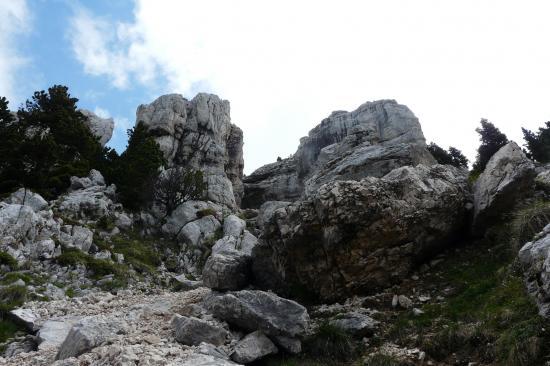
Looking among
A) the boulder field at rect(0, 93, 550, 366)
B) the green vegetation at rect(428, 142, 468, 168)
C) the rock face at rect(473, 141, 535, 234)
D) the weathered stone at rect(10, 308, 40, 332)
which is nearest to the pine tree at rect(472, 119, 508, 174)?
the green vegetation at rect(428, 142, 468, 168)

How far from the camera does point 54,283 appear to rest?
72.2 ft

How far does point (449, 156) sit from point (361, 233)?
1363 inches

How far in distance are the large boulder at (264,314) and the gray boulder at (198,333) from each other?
91 centimetres

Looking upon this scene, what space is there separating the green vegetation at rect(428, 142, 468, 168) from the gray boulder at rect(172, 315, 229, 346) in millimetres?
37718

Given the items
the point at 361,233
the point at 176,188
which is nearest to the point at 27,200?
the point at 176,188

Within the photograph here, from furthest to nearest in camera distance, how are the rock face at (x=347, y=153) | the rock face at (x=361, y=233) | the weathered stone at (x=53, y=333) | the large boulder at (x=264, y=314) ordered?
the rock face at (x=347, y=153), the rock face at (x=361, y=233), the weathered stone at (x=53, y=333), the large boulder at (x=264, y=314)

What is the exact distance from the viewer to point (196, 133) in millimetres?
70000

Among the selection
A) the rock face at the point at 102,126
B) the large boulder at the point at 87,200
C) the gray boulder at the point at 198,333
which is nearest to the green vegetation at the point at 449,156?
the large boulder at the point at 87,200

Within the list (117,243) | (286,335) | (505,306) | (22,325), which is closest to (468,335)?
(505,306)

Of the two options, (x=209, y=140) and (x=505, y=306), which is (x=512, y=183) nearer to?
(x=505, y=306)

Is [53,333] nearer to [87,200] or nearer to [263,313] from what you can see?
[263,313]

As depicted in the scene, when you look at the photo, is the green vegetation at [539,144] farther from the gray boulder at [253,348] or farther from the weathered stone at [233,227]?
the gray boulder at [253,348]

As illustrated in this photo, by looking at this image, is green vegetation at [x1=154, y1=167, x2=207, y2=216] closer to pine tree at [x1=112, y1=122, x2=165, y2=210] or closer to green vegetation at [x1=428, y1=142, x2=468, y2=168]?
pine tree at [x1=112, y1=122, x2=165, y2=210]

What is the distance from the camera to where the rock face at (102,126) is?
6825 centimetres
